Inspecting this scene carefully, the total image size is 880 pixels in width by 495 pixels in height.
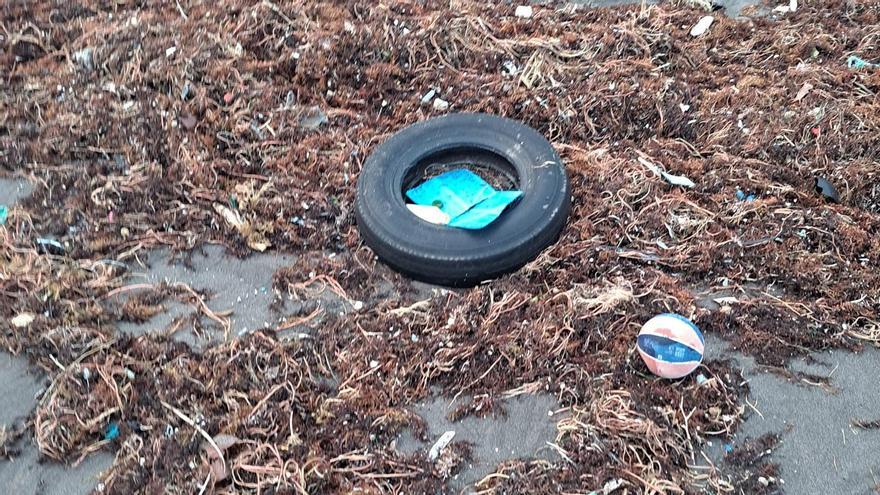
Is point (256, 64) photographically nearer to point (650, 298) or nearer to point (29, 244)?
point (29, 244)

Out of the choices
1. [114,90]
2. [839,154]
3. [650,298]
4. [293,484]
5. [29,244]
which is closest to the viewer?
[293,484]

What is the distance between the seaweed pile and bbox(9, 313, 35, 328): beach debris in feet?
0.09

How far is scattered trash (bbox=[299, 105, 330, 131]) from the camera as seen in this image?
16.4 feet

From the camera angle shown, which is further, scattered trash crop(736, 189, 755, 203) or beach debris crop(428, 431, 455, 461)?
scattered trash crop(736, 189, 755, 203)

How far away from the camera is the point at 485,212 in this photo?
4.10 meters

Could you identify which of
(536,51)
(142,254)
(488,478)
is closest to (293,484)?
(488,478)

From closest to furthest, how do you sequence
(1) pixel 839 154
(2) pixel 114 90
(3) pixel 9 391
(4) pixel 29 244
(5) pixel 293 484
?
(5) pixel 293 484 < (3) pixel 9 391 < (4) pixel 29 244 < (1) pixel 839 154 < (2) pixel 114 90

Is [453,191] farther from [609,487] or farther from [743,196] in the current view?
[609,487]

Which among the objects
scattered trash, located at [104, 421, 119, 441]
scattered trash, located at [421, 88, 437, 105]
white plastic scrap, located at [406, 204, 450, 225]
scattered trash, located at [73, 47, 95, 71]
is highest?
scattered trash, located at [73, 47, 95, 71]

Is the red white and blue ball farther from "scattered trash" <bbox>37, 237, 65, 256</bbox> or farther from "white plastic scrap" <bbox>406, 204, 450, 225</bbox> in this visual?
"scattered trash" <bbox>37, 237, 65, 256</bbox>

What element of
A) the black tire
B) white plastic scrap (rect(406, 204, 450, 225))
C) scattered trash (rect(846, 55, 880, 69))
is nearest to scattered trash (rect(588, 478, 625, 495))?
the black tire

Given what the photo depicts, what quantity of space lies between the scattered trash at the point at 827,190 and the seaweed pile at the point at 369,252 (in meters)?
0.06

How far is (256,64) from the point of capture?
17.3 feet

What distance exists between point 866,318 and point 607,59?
249 cm
